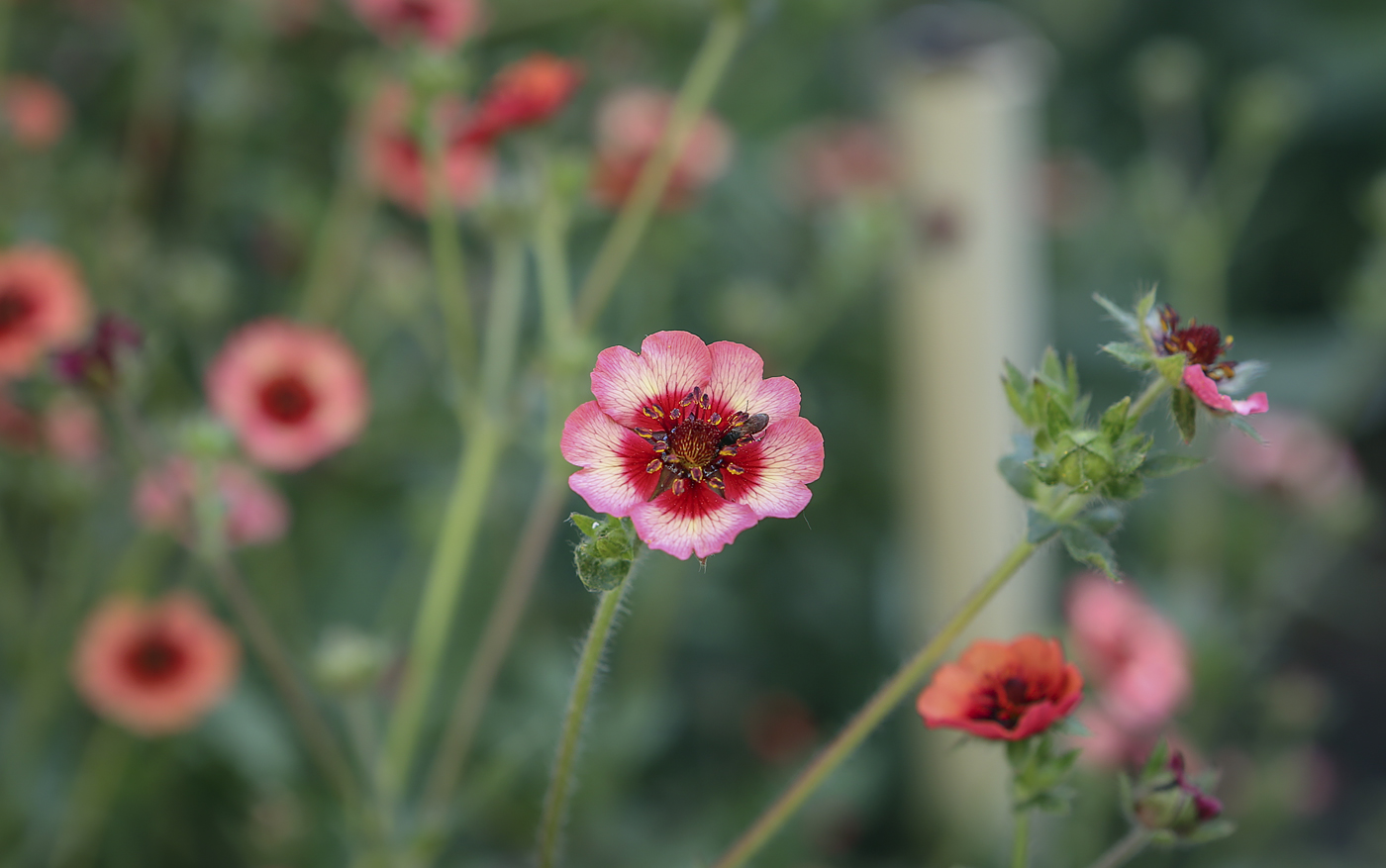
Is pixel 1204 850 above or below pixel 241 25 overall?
below

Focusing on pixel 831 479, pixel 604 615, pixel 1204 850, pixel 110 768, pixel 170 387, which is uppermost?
pixel 831 479

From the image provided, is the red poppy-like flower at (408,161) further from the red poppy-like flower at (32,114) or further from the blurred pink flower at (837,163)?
the blurred pink flower at (837,163)

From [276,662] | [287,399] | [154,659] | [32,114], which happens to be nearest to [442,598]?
[276,662]

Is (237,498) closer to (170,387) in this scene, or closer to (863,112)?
(170,387)

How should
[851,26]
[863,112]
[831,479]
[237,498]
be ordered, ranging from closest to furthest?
1. [237,498]
2. [831,479]
3. [851,26]
4. [863,112]

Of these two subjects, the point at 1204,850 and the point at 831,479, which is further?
the point at 831,479

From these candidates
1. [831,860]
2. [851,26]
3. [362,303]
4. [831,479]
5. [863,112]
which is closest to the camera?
[831,860]

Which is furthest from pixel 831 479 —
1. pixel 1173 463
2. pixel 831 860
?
pixel 1173 463

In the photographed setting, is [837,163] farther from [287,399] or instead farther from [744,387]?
[744,387]
